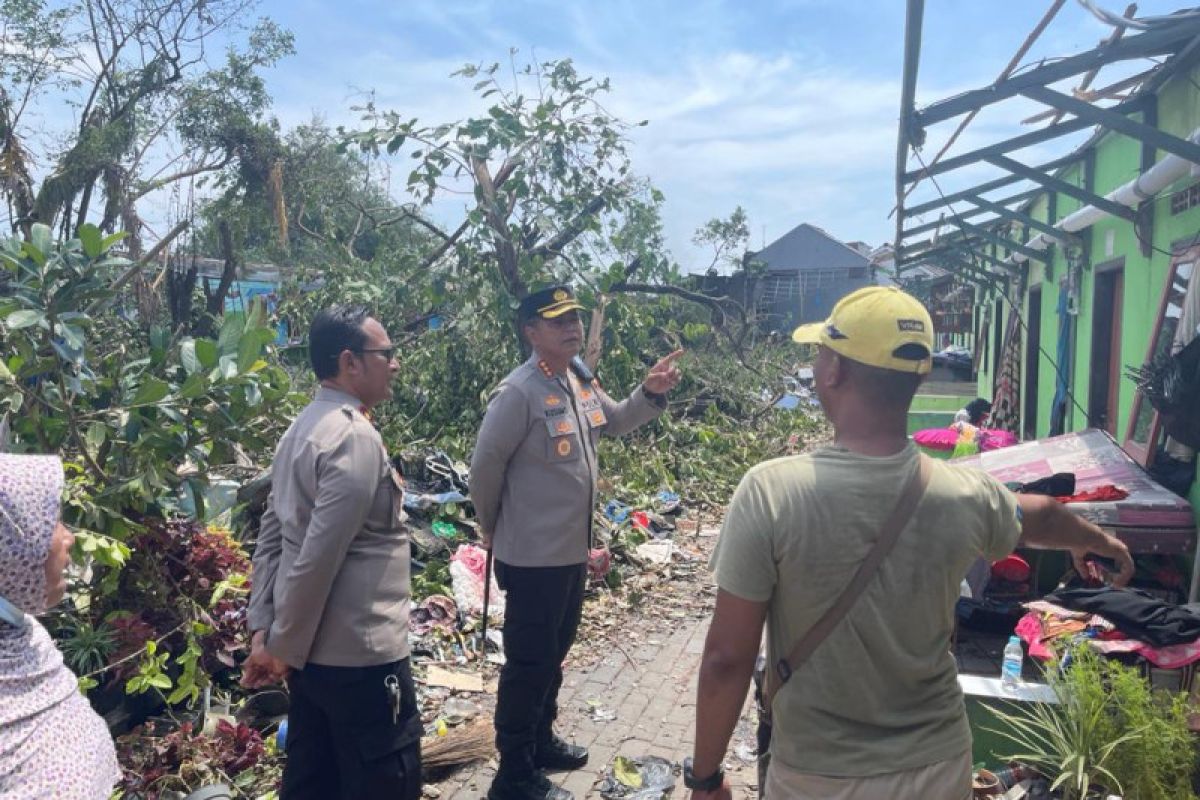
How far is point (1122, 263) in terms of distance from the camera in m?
6.64

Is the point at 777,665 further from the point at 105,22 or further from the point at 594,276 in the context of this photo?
the point at 105,22

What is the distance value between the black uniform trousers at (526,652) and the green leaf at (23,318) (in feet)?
6.25

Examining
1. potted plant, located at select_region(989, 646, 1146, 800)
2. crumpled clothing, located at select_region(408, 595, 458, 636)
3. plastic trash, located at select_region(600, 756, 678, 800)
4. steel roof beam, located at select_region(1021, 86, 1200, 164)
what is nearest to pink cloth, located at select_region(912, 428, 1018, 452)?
steel roof beam, located at select_region(1021, 86, 1200, 164)

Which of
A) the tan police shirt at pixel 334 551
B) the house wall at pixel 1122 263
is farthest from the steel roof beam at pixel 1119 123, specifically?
the tan police shirt at pixel 334 551

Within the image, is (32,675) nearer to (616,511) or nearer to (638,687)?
(638,687)

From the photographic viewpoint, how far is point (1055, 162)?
8.04 m

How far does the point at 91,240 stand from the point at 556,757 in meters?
2.83

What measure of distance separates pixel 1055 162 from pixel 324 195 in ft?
41.2

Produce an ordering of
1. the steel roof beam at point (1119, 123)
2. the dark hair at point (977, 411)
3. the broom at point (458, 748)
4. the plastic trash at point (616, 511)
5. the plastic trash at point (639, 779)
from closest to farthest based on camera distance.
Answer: the plastic trash at point (639, 779)
the broom at point (458, 748)
the steel roof beam at point (1119, 123)
the plastic trash at point (616, 511)
the dark hair at point (977, 411)

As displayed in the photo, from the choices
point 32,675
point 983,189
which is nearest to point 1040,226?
point 983,189

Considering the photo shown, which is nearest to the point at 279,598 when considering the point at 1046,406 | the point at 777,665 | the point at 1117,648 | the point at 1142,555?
the point at 777,665

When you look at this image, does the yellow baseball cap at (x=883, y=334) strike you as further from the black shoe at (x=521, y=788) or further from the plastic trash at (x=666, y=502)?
the plastic trash at (x=666, y=502)

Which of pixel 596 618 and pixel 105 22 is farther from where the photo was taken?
pixel 105 22

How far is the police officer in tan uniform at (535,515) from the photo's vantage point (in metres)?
3.48
